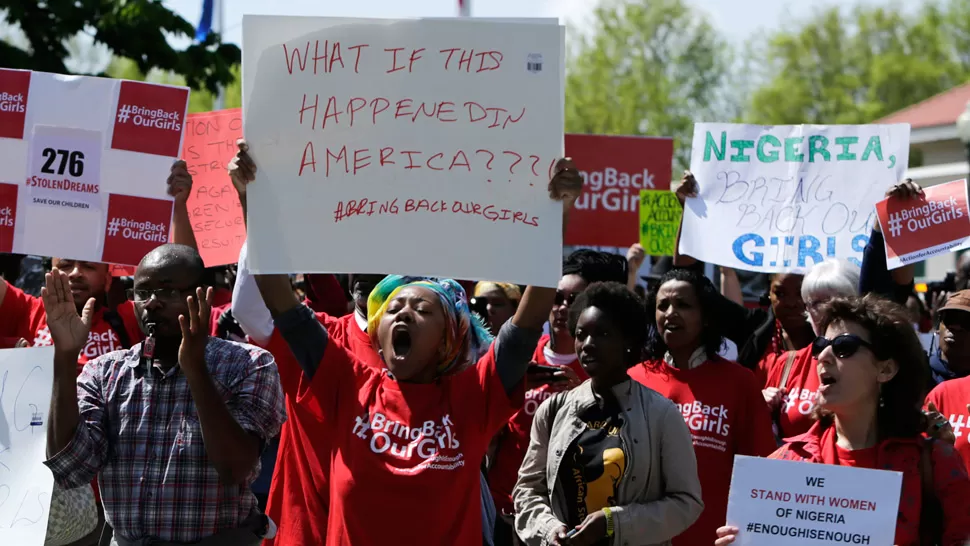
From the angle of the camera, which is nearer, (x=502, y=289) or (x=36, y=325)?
(x=36, y=325)

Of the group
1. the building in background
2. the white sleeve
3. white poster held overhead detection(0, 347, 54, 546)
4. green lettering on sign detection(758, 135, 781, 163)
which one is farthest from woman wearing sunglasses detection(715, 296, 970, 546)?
the building in background

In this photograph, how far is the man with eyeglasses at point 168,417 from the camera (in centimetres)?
359

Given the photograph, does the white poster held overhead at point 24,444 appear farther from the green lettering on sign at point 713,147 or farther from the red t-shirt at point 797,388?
the green lettering on sign at point 713,147

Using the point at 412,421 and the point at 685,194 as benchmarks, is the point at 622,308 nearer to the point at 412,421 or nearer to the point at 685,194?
the point at 412,421

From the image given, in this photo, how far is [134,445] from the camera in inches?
145

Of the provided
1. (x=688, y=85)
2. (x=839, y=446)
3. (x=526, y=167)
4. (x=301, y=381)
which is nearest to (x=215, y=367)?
(x=301, y=381)

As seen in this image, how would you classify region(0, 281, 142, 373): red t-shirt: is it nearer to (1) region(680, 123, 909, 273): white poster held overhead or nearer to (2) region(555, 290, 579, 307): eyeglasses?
(2) region(555, 290, 579, 307): eyeglasses

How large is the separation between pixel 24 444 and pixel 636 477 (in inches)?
77.5

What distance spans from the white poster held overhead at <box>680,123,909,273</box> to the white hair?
0.57 meters

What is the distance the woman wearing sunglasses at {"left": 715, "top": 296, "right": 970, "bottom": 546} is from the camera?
339 centimetres

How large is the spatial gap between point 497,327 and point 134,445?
2.83 m

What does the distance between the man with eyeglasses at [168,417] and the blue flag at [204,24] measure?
13.7m

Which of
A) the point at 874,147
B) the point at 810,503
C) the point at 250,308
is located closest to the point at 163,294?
the point at 250,308

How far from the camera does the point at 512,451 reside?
17.2ft
